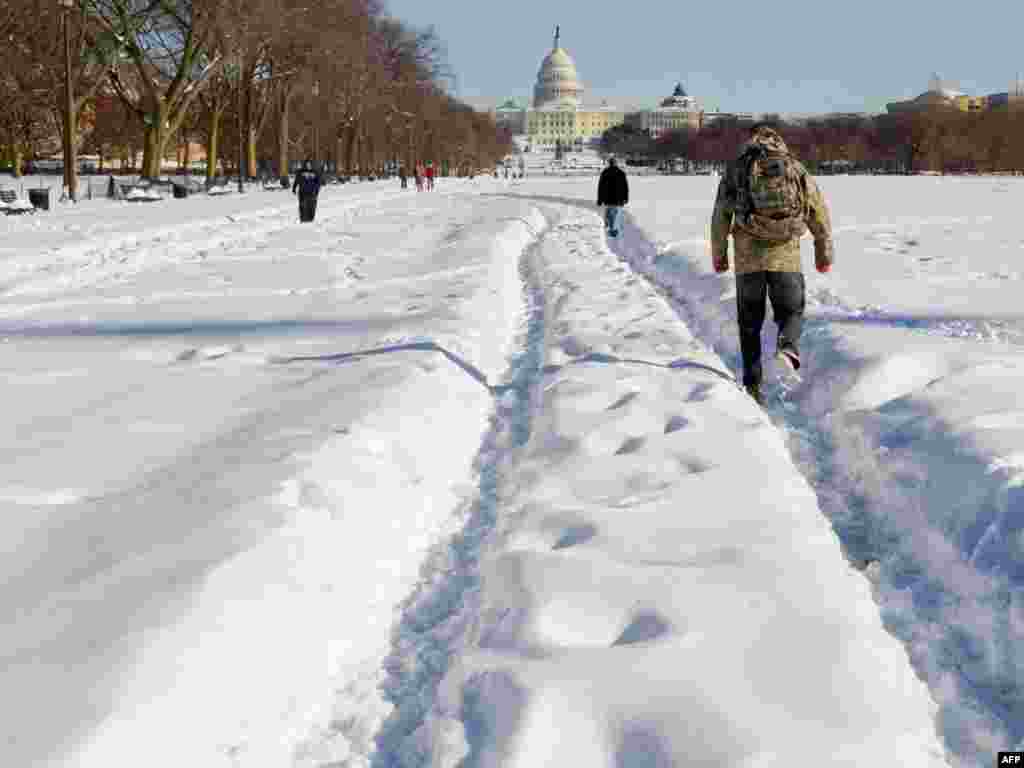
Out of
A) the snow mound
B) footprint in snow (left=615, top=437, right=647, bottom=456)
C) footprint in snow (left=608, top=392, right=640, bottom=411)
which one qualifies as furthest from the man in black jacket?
the snow mound

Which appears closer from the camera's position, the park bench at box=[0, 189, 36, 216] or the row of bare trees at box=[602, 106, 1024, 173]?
the park bench at box=[0, 189, 36, 216]

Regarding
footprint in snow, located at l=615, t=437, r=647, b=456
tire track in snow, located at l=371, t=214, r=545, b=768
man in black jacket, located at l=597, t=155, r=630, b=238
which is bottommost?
tire track in snow, located at l=371, t=214, r=545, b=768

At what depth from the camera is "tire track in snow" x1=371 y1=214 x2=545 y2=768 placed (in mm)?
3105

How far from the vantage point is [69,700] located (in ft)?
10.0

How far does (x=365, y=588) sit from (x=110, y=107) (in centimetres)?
7980

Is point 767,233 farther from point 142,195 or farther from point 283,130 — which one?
point 283,130

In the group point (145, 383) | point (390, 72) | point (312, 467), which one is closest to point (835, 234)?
point (145, 383)

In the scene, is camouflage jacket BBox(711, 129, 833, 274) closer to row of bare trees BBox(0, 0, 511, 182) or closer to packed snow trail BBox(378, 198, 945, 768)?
packed snow trail BBox(378, 198, 945, 768)

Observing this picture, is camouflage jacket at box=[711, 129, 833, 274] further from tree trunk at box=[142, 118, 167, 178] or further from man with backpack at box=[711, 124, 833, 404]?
tree trunk at box=[142, 118, 167, 178]

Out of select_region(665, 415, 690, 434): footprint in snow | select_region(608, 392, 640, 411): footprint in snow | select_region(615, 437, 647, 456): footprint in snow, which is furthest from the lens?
select_region(608, 392, 640, 411): footprint in snow

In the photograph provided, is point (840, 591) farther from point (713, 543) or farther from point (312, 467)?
point (312, 467)

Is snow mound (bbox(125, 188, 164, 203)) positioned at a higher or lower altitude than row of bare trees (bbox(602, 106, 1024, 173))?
lower

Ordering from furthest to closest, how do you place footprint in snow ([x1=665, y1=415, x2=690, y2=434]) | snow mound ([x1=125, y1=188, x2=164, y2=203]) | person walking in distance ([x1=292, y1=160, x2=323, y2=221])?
snow mound ([x1=125, y1=188, x2=164, y2=203]), person walking in distance ([x1=292, y1=160, x2=323, y2=221]), footprint in snow ([x1=665, y1=415, x2=690, y2=434])

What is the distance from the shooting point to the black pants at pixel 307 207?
26938 mm
